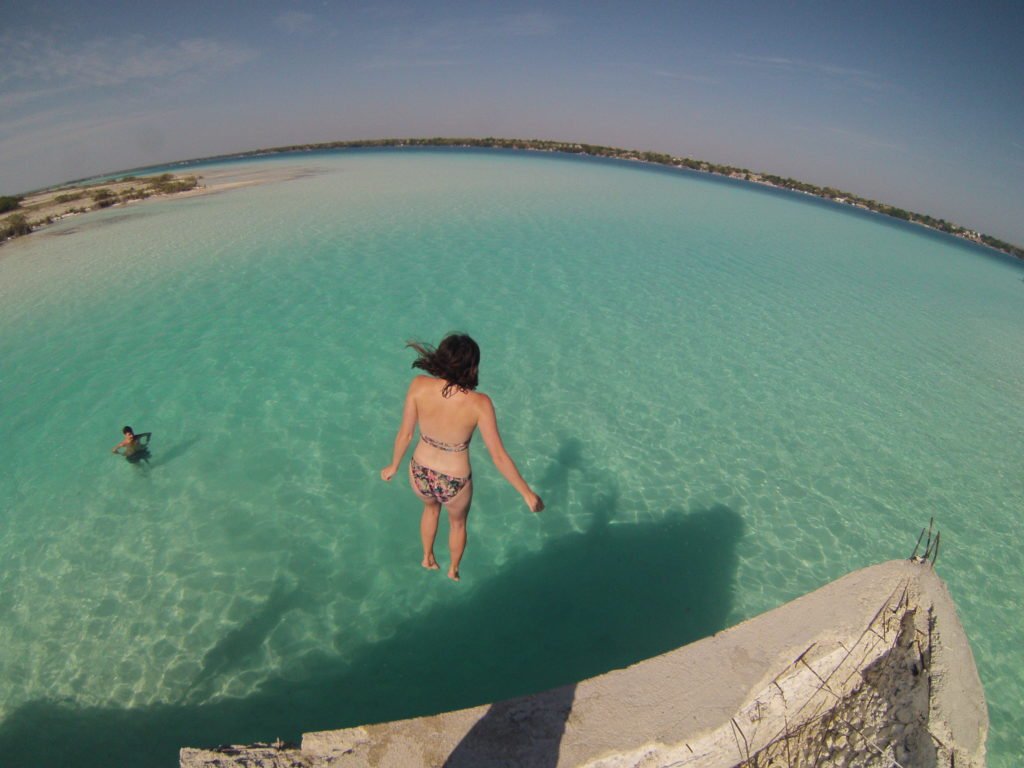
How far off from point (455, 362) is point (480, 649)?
3120 millimetres

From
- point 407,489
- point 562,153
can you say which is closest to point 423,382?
point 407,489

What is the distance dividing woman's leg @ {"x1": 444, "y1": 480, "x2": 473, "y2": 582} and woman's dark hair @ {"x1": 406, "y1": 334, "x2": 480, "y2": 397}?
28.9 inches

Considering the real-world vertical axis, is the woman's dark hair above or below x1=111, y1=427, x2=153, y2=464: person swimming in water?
above

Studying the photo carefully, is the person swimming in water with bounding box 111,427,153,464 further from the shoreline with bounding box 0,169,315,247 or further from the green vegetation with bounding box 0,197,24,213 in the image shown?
the green vegetation with bounding box 0,197,24,213

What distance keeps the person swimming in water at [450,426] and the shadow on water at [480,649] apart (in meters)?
1.83

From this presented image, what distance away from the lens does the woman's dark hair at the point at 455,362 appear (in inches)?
100

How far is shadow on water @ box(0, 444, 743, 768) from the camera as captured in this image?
353cm

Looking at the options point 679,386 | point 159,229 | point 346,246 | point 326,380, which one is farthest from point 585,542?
point 159,229

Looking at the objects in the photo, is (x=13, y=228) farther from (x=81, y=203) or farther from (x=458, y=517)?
(x=458, y=517)

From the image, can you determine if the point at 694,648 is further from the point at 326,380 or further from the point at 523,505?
the point at 326,380

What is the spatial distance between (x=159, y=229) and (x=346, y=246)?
8750 mm

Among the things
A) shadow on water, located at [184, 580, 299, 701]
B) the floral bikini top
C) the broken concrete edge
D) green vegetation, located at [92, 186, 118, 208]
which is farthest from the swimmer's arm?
green vegetation, located at [92, 186, 118, 208]

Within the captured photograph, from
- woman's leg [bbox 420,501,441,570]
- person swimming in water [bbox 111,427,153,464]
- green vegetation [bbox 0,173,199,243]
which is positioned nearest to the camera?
woman's leg [bbox 420,501,441,570]

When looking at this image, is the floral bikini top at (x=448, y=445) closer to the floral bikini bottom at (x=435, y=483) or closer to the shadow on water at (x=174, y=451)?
the floral bikini bottom at (x=435, y=483)
